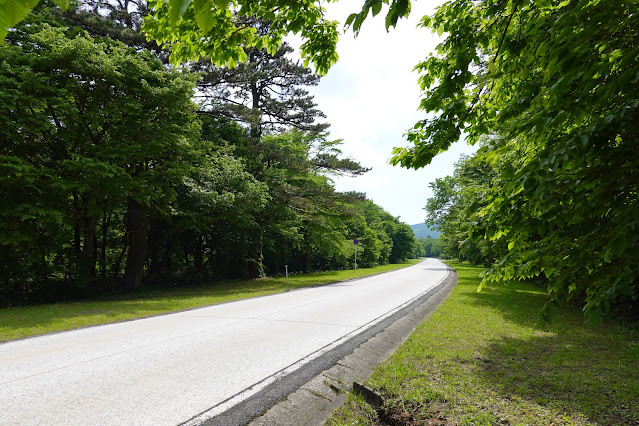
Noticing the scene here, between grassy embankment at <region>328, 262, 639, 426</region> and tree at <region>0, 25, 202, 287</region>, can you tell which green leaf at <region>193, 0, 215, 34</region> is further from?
tree at <region>0, 25, 202, 287</region>

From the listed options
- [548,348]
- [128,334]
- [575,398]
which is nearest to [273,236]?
[128,334]

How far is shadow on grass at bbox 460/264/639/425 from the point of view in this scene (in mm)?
3887

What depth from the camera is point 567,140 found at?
2.36 metres

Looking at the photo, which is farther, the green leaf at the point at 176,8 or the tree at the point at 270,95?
the tree at the point at 270,95

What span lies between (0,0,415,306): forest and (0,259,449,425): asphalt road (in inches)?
180

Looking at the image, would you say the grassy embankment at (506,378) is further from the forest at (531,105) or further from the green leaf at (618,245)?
the green leaf at (618,245)

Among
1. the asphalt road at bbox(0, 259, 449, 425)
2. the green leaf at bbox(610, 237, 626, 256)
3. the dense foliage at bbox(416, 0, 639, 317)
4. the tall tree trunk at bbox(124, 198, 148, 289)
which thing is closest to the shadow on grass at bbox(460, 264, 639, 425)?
the dense foliage at bbox(416, 0, 639, 317)

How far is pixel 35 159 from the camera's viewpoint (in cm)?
1280

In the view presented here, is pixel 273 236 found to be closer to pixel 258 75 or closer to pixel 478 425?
pixel 258 75

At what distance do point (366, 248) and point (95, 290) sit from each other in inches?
1550

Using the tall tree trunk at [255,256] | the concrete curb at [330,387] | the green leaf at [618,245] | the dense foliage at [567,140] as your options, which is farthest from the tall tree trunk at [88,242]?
the green leaf at [618,245]

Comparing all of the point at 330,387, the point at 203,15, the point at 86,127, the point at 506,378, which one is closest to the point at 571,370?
the point at 506,378

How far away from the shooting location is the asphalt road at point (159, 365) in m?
3.78

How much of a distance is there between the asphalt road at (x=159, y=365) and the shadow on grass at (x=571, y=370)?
9.25 feet
